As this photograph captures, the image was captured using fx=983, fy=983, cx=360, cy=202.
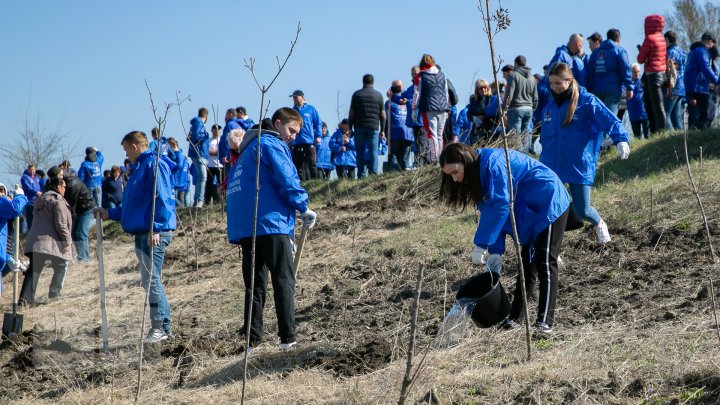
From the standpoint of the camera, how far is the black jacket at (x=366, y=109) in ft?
49.4

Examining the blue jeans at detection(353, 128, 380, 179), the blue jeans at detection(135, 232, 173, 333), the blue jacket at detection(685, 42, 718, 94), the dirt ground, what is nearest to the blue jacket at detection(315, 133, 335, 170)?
the blue jeans at detection(353, 128, 380, 179)

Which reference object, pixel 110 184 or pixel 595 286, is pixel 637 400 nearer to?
pixel 595 286

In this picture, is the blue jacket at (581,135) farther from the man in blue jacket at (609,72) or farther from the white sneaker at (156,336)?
the man in blue jacket at (609,72)

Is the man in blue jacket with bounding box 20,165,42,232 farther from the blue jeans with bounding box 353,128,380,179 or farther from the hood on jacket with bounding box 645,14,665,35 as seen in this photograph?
the hood on jacket with bounding box 645,14,665,35

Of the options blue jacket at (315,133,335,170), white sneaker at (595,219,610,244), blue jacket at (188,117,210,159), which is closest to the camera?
white sneaker at (595,219,610,244)

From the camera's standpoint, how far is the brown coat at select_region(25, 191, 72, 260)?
1267 centimetres

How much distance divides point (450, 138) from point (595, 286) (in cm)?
794

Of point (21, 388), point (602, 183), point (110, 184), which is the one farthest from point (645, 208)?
point (110, 184)

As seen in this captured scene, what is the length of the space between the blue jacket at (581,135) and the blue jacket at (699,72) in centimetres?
650

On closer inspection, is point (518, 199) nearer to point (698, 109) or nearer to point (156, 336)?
point (156, 336)

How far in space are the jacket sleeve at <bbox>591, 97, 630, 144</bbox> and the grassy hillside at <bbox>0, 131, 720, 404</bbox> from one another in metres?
1.17

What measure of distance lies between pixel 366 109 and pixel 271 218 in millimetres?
8210

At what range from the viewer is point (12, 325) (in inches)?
390

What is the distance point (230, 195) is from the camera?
7.37 m
